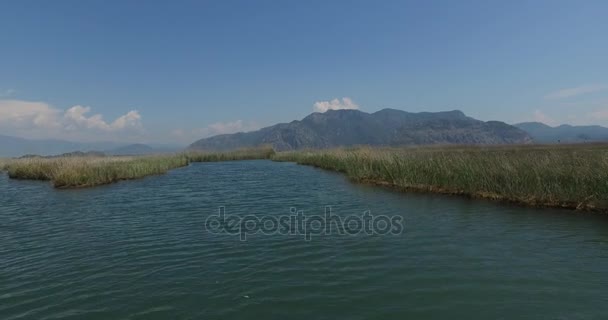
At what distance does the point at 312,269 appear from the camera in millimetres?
8266

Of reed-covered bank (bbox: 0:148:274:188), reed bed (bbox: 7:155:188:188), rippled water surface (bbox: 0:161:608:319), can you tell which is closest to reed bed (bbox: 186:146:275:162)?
reed-covered bank (bbox: 0:148:274:188)

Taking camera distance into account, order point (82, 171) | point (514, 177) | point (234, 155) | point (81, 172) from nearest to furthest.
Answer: point (514, 177)
point (81, 172)
point (82, 171)
point (234, 155)

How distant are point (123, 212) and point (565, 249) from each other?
48.6ft

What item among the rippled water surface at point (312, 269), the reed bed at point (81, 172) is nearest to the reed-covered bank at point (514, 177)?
the rippled water surface at point (312, 269)

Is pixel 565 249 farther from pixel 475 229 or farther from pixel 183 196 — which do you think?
pixel 183 196

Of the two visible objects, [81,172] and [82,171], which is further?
[82,171]

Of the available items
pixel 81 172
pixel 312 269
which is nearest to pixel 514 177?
pixel 312 269

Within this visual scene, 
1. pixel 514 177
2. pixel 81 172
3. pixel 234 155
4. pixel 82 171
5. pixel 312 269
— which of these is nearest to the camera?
pixel 312 269

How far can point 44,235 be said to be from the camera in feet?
39.0

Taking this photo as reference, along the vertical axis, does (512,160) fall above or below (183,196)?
above

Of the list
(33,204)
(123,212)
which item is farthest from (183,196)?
(33,204)

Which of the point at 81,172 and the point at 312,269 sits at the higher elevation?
the point at 81,172

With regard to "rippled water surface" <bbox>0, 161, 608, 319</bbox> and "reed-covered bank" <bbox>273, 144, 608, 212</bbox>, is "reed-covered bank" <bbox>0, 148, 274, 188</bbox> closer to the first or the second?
"rippled water surface" <bbox>0, 161, 608, 319</bbox>

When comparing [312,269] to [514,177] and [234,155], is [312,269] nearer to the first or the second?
[514,177]
